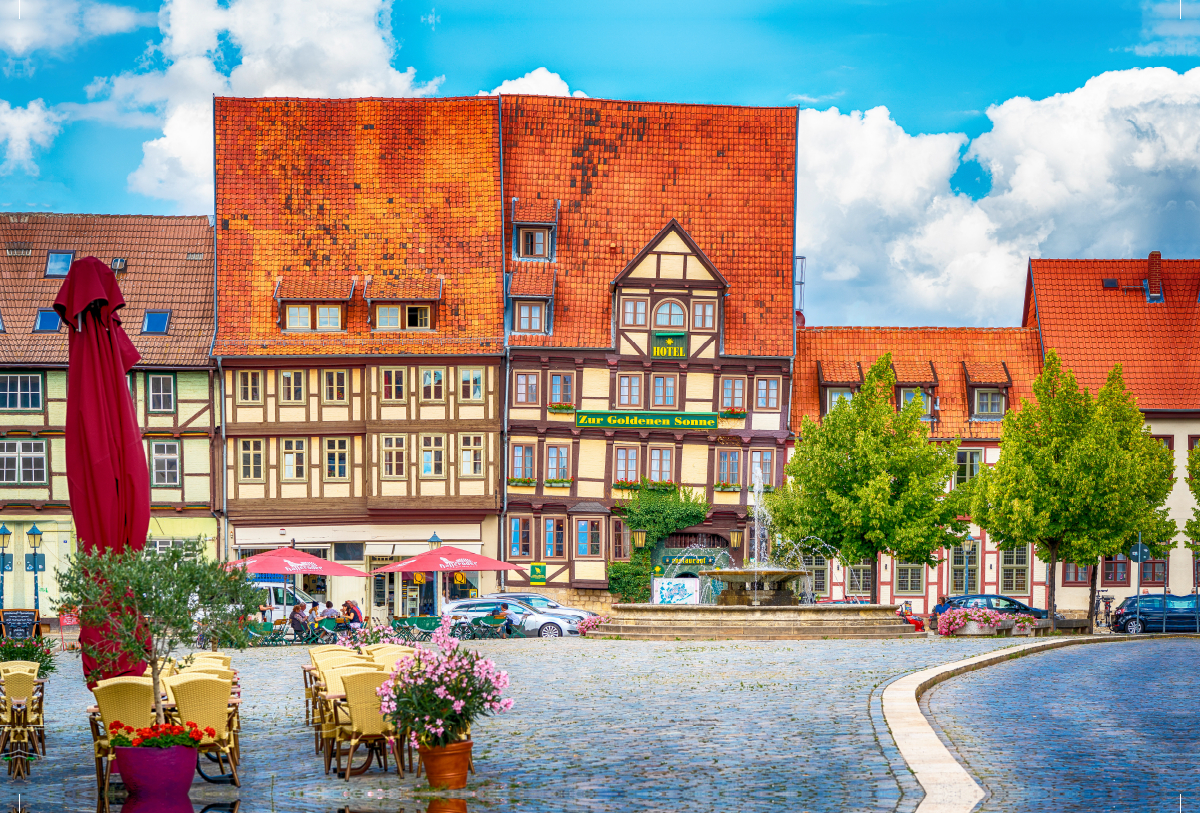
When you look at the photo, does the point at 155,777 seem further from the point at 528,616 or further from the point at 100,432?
the point at 528,616

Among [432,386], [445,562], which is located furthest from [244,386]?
[445,562]

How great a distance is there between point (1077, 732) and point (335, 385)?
3228 centimetres

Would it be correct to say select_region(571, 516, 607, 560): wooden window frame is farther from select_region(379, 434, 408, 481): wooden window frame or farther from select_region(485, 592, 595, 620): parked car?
select_region(485, 592, 595, 620): parked car

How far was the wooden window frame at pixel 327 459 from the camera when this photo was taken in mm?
44438

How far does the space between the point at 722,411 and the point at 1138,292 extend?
16600mm

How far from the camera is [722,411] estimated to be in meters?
45.2

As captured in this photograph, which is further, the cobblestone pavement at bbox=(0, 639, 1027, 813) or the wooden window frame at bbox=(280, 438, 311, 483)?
the wooden window frame at bbox=(280, 438, 311, 483)

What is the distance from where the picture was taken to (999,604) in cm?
4075

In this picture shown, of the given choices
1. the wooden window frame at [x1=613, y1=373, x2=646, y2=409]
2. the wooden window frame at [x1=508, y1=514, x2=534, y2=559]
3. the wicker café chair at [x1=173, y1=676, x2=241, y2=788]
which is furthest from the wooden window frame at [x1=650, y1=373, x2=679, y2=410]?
the wicker café chair at [x1=173, y1=676, x2=241, y2=788]

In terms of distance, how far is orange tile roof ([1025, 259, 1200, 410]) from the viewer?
4853 cm

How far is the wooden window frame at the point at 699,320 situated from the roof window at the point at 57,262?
20.2 m

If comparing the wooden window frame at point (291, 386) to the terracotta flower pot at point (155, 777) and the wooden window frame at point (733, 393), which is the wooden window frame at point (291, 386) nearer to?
the wooden window frame at point (733, 393)

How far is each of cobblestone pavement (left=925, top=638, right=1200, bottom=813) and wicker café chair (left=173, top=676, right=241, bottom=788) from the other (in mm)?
6626

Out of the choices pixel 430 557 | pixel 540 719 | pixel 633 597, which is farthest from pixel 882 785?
pixel 633 597
